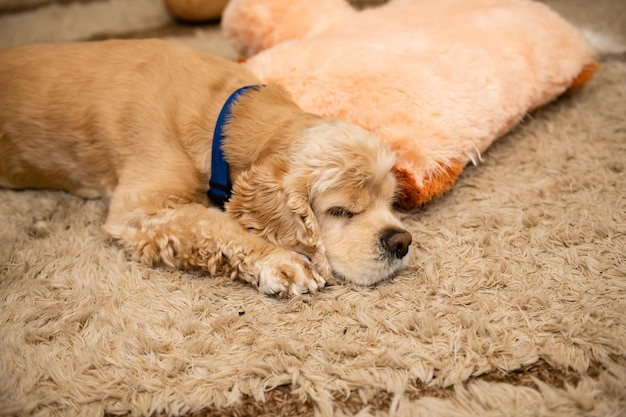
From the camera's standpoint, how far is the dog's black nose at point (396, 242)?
68.1 inches

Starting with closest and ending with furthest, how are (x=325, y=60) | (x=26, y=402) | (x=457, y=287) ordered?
(x=26, y=402) < (x=457, y=287) < (x=325, y=60)

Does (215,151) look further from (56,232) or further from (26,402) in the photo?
(26,402)

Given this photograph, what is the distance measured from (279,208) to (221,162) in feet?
1.08

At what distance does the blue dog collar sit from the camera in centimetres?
192

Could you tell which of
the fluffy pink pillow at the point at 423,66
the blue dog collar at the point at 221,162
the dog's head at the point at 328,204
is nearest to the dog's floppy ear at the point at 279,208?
the dog's head at the point at 328,204

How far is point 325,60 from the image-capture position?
2.39 meters

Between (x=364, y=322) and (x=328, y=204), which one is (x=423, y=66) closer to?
(x=328, y=204)

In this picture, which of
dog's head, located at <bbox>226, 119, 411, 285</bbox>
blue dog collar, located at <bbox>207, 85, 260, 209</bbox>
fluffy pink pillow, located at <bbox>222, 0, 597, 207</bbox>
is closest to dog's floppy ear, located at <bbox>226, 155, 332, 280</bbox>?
dog's head, located at <bbox>226, 119, 411, 285</bbox>

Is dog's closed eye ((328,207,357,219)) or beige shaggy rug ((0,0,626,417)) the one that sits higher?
dog's closed eye ((328,207,357,219))

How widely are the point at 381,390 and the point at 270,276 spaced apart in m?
0.54

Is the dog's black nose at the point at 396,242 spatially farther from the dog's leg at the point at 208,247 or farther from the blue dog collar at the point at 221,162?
the blue dog collar at the point at 221,162

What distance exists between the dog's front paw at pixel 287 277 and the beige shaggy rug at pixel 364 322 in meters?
0.04

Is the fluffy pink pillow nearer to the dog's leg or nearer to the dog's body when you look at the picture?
the dog's body

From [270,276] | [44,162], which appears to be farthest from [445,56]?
[44,162]
